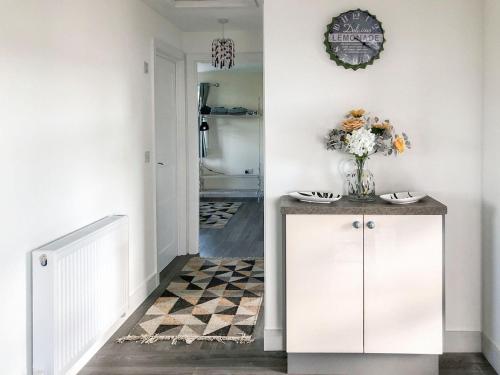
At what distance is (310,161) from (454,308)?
121 centimetres

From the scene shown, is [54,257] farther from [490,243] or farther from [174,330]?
[490,243]

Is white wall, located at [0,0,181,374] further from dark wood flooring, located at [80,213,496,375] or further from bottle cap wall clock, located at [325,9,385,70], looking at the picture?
bottle cap wall clock, located at [325,9,385,70]

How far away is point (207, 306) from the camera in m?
3.97

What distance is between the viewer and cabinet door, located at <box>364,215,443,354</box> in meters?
2.66

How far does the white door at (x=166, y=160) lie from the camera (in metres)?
4.85

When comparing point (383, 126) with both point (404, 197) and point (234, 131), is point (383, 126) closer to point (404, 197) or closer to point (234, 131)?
point (404, 197)

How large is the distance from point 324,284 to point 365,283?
0.21 m

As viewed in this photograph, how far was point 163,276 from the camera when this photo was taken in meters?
4.85

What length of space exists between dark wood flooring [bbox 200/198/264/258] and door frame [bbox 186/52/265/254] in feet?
1.01

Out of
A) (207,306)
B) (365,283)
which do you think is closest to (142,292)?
(207,306)

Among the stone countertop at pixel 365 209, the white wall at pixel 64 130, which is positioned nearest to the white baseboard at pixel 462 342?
the stone countertop at pixel 365 209

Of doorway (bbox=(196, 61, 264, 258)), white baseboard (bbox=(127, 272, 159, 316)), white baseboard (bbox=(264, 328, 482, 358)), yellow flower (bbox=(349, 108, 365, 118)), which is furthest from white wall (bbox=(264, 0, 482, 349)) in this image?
doorway (bbox=(196, 61, 264, 258))

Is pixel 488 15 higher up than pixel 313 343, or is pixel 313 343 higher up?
pixel 488 15

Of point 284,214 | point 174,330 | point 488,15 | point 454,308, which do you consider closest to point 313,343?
point 284,214
